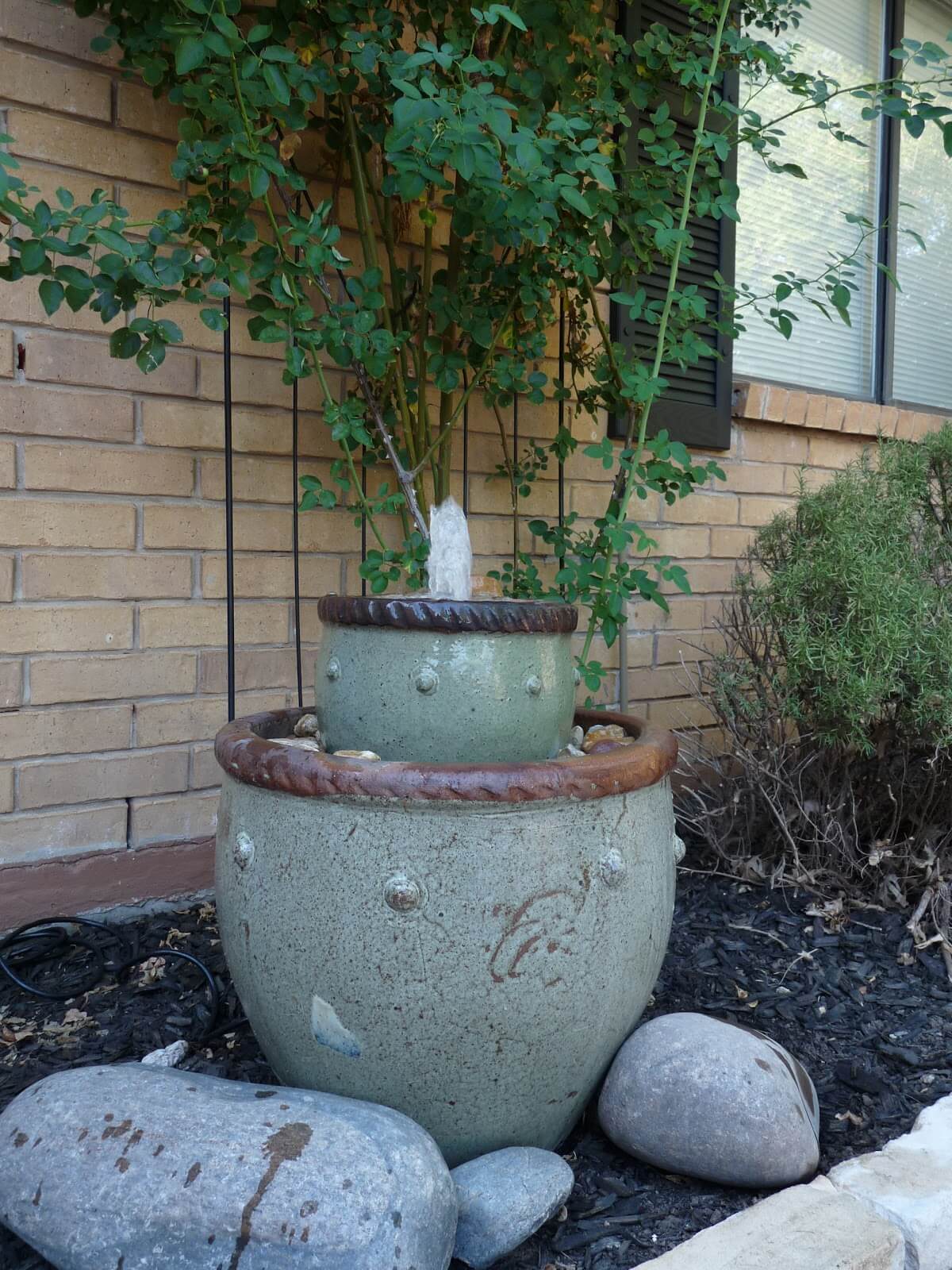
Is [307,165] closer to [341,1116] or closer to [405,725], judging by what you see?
[405,725]

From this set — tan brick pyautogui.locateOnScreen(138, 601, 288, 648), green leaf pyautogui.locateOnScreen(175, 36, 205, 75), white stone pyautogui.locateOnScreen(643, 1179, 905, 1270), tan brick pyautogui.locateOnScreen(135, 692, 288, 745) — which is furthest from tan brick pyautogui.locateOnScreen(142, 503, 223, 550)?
white stone pyautogui.locateOnScreen(643, 1179, 905, 1270)

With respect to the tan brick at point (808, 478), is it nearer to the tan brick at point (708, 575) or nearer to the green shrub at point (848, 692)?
the tan brick at point (708, 575)

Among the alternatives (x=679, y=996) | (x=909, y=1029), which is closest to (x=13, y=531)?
(x=679, y=996)

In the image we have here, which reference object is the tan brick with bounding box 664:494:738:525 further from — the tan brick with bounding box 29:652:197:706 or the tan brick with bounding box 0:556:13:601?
the tan brick with bounding box 0:556:13:601

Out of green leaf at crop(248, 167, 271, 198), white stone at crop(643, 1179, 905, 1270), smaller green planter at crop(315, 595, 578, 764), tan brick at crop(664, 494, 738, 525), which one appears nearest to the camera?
white stone at crop(643, 1179, 905, 1270)

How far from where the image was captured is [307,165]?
2.61 m

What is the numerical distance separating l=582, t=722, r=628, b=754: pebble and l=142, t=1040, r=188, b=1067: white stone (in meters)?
0.88

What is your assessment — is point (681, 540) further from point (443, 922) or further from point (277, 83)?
point (443, 922)

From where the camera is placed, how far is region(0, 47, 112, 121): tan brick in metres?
2.20

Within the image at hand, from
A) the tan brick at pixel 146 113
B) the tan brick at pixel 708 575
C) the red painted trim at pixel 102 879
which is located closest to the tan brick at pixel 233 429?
the tan brick at pixel 146 113

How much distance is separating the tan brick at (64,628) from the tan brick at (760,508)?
2.19 m

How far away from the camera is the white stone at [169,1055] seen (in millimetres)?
1788

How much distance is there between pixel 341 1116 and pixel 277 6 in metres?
2.21

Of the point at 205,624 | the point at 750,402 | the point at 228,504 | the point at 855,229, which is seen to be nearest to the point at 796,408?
the point at 750,402
